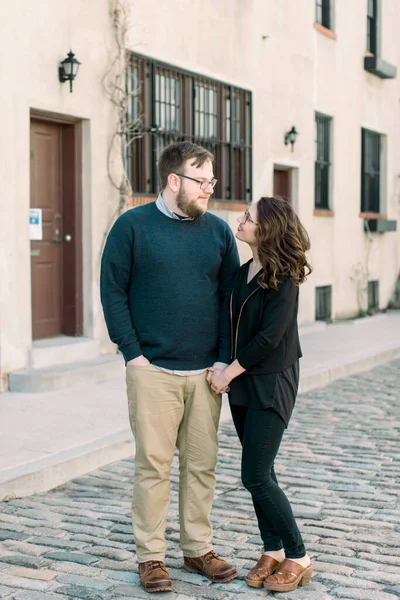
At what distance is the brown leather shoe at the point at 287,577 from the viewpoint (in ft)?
13.4

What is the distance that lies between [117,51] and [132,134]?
914mm

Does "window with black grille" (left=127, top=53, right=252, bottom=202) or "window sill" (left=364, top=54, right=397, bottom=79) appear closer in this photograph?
"window with black grille" (left=127, top=53, right=252, bottom=202)

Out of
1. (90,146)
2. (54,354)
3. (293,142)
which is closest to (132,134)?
(90,146)

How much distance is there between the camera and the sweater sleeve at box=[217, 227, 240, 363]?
169 inches

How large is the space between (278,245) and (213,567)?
148 centimetres

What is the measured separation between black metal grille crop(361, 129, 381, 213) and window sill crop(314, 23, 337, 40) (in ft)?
7.65

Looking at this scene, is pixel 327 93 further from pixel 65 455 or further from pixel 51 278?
pixel 65 455

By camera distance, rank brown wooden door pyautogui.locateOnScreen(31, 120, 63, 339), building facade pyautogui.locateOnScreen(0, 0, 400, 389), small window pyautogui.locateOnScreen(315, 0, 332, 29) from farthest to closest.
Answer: small window pyautogui.locateOnScreen(315, 0, 332, 29) < brown wooden door pyautogui.locateOnScreen(31, 120, 63, 339) < building facade pyautogui.locateOnScreen(0, 0, 400, 389)

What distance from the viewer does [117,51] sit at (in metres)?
10.2

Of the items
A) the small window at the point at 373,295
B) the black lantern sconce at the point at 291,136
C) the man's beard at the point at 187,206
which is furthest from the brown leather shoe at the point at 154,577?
the small window at the point at 373,295

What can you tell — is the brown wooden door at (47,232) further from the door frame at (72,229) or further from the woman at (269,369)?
the woman at (269,369)

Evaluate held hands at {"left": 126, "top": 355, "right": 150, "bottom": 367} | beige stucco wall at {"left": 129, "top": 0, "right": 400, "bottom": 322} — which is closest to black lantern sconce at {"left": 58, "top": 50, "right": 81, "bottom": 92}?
beige stucco wall at {"left": 129, "top": 0, "right": 400, "bottom": 322}

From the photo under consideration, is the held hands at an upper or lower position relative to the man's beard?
lower

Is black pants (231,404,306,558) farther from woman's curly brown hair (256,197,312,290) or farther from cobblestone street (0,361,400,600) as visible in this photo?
woman's curly brown hair (256,197,312,290)
